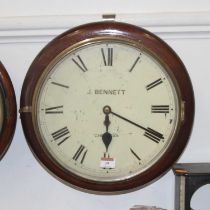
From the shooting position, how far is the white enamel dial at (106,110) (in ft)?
2.84

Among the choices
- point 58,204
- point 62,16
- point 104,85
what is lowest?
point 58,204

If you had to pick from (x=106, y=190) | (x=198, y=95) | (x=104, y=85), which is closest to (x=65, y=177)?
(x=106, y=190)

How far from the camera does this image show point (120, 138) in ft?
2.88

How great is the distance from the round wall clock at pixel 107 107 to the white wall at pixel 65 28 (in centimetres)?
7

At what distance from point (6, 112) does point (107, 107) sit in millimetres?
201

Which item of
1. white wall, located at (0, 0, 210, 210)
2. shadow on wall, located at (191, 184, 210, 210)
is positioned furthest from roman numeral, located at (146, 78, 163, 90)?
shadow on wall, located at (191, 184, 210, 210)

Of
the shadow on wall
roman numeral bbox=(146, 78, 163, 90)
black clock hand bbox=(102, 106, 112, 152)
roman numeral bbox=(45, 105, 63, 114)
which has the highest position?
roman numeral bbox=(146, 78, 163, 90)

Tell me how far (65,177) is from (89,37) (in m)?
0.28

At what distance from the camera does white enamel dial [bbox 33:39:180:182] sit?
0.86 m

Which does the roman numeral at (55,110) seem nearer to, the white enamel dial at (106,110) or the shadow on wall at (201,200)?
the white enamel dial at (106,110)

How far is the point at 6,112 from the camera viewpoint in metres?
0.89

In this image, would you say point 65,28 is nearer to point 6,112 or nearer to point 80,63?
point 80,63

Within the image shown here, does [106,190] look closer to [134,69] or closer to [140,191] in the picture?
[140,191]

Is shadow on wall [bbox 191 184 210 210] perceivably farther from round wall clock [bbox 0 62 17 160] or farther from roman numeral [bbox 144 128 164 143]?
round wall clock [bbox 0 62 17 160]
